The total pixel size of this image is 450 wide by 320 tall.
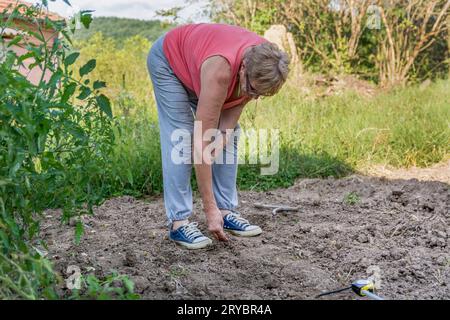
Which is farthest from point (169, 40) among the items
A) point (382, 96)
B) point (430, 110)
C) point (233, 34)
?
point (382, 96)

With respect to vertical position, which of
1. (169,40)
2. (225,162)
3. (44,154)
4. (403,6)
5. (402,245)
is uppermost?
(403,6)

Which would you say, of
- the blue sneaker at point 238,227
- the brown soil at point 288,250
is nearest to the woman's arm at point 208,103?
the brown soil at point 288,250

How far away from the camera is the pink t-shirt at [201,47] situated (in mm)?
2654

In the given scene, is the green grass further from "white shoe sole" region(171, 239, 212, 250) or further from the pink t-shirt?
the pink t-shirt

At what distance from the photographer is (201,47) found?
2.76m

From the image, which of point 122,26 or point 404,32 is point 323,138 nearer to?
point 404,32

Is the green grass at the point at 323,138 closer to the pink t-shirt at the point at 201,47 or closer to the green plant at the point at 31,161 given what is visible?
the pink t-shirt at the point at 201,47

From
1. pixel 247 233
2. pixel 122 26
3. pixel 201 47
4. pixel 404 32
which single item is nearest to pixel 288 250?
pixel 247 233

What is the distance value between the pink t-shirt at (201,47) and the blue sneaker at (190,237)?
2.14 ft

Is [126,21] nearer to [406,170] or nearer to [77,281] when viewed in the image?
[406,170]

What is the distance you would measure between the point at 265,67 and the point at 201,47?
0.36 meters

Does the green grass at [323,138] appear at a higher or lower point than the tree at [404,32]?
lower
